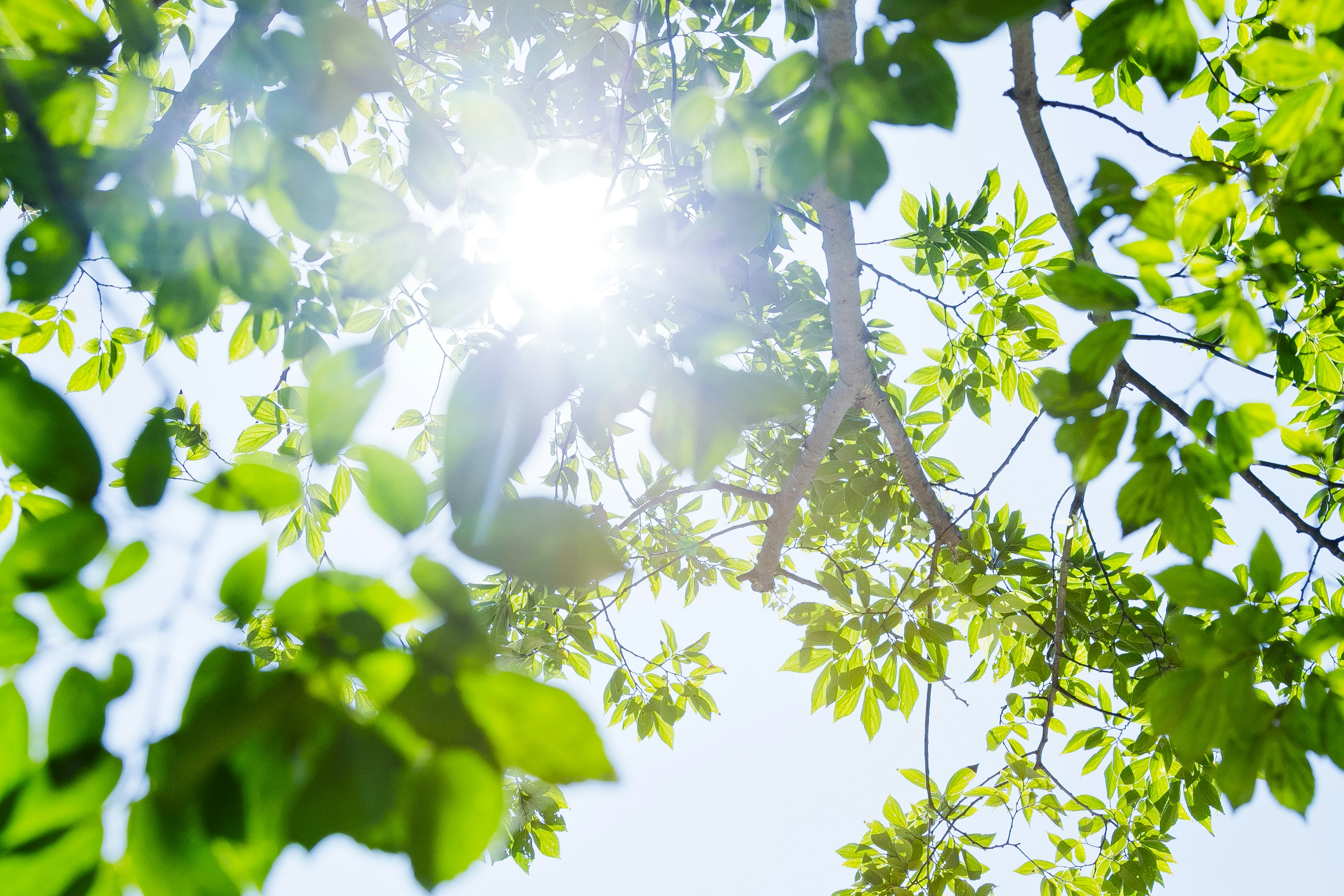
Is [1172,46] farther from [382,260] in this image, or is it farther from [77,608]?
[77,608]

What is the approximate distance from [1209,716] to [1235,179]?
0.57m

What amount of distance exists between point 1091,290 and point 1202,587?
11.4 inches

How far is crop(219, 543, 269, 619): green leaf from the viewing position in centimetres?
45

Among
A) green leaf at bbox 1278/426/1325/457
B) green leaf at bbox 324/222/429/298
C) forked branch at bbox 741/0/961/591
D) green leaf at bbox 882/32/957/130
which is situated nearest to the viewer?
green leaf at bbox 882/32/957/130

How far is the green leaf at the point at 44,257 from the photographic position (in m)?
0.57

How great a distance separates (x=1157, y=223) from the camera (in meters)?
0.59

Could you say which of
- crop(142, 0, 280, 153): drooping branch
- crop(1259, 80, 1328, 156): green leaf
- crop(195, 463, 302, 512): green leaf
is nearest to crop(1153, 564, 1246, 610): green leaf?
crop(1259, 80, 1328, 156): green leaf

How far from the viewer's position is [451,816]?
0.36 m

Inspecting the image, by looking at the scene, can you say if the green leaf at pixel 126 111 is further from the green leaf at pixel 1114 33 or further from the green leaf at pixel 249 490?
the green leaf at pixel 1114 33

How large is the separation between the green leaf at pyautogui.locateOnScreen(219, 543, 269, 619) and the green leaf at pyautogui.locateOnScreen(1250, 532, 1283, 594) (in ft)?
2.79

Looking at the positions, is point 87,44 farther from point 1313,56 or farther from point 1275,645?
point 1275,645

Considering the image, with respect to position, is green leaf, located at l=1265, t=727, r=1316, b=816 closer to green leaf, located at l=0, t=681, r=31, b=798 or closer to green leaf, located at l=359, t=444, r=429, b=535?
green leaf, located at l=359, t=444, r=429, b=535

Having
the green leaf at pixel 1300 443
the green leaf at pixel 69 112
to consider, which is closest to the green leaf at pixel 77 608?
the green leaf at pixel 69 112

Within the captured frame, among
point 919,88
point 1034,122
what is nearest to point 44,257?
point 919,88
